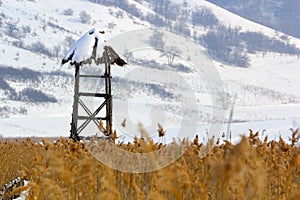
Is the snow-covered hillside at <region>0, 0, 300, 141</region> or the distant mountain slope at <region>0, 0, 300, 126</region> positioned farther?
the distant mountain slope at <region>0, 0, 300, 126</region>

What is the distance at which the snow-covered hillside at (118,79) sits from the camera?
75375 millimetres

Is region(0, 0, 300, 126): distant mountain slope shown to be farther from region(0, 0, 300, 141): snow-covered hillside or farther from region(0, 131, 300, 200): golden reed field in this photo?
region(0, 131, 300, 200): golden reed field

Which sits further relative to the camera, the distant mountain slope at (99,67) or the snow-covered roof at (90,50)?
the distant mountain slope at (99,67)

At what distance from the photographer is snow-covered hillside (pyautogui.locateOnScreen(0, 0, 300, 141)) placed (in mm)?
75375

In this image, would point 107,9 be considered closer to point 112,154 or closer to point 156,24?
point 156,24

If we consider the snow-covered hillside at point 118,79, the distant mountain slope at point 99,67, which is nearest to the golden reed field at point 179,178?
the snow-covered hillside at point 118,79

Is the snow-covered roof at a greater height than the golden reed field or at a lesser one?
greater

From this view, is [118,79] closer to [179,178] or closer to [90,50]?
[90,50]

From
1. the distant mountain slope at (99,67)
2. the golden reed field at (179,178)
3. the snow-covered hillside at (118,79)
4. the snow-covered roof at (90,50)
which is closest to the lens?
the golden reed field at (179,178)

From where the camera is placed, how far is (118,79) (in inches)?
3821

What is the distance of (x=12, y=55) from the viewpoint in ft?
374

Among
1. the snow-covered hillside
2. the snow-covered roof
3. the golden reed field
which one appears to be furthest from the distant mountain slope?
the golden reed field

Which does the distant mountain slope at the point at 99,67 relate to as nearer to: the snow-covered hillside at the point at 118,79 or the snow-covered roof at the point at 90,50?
the snow-covered hillside at the point at 118,79

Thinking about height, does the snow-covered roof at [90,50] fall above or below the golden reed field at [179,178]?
above
